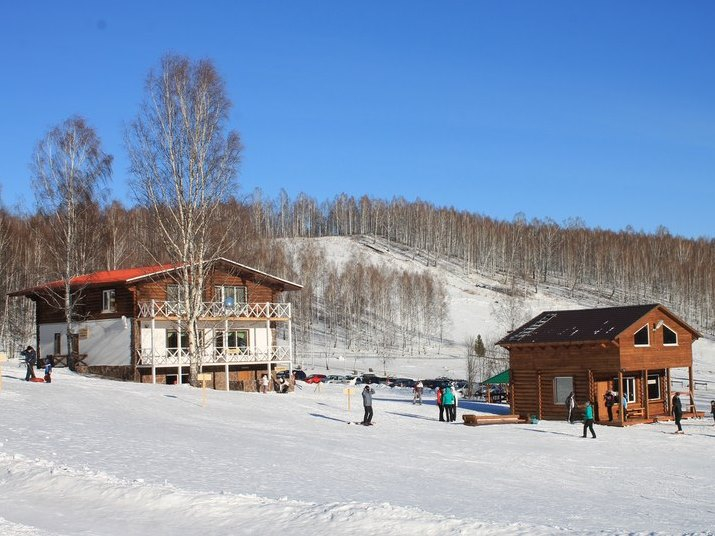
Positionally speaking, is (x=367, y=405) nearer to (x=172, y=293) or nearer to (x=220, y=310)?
(x=220, y=310)

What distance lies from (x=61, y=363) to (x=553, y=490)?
109ft

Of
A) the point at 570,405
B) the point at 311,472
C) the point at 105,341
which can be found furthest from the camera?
the point at 105,341

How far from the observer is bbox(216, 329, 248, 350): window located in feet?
147

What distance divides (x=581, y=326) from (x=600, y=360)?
7.16ft

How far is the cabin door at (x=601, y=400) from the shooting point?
35156mm

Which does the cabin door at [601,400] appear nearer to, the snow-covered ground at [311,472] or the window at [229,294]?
the snow-covered ground at [311,472]

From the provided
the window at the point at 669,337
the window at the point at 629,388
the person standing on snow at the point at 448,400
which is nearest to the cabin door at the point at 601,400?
the window at the point at 629,388

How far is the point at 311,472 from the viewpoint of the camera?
17.1 meters

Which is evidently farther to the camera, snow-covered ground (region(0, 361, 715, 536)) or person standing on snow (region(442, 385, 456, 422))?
person standing on snow (region(442, 385, 456, 422))

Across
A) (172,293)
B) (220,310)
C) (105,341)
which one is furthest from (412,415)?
(105,341)

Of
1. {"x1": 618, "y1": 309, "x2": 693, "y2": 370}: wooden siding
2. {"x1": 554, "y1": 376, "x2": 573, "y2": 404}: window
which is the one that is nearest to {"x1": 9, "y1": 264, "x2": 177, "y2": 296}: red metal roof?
{"x1": 554, "y1": 376, "x2": 573, "y2": 404}: window

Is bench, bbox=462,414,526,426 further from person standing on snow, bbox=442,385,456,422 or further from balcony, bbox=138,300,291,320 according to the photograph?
balcony, bbox=138,300,291,320

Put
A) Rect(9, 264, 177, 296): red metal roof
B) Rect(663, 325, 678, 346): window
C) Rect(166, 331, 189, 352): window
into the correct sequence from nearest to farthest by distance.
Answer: Rect(663, 325, 678, 346): window → Rect(9, 264, 177, 296): red metal roof → Rect(166, 331, 189, 352): window

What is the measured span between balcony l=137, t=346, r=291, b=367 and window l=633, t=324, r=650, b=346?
733 inches
